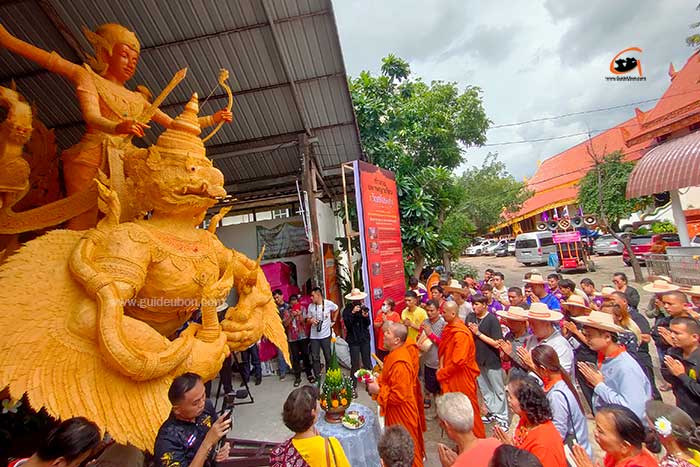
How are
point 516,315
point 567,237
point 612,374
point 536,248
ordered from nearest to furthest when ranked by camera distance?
point 612,374
point 516,315
point 567,237
point 536,248

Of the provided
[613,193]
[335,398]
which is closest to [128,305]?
[335,398]

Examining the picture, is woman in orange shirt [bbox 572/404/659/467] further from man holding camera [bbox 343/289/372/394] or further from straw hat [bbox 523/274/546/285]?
man holding camera [bbox 343/289/372/394]

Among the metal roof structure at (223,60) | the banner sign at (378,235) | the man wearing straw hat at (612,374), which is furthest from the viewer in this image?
the banner sign at (378,235)

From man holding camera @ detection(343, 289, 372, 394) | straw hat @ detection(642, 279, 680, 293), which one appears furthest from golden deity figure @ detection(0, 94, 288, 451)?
straw hat @ detection(642, 279, 680, 293)

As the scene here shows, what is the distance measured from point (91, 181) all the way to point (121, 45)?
152 centimetres

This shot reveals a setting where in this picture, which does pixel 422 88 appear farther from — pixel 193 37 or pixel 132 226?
pixel 132 226

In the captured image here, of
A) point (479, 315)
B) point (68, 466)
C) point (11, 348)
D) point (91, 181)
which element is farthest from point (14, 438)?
point (479, 315)

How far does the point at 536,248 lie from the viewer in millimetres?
19203

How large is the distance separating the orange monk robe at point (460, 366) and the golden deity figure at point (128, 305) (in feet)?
Answer: 6.86

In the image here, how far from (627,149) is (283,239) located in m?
22.2

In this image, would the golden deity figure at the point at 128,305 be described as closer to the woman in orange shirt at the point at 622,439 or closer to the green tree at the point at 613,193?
the woman in orange shirt at the point at 622,439

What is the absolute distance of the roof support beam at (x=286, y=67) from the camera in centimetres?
468

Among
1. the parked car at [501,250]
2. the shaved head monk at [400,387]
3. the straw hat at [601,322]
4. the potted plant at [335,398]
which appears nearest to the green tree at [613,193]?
the parked car at [501,250]

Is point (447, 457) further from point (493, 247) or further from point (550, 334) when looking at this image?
point (493, 247)
